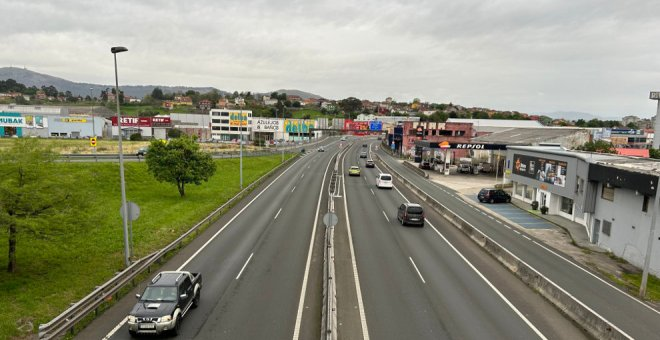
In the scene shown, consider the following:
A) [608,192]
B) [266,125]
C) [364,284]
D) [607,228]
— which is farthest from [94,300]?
[266,125]

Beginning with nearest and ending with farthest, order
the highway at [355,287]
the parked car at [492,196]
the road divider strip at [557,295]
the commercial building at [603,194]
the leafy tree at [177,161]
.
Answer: the road divider strip at [557,295] → the highway at [355,287] → the commercial building at [603,194] → the leafy tree at [177,161] → the parked car at [492,196]

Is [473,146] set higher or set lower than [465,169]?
higher

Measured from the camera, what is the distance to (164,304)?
13.5 m

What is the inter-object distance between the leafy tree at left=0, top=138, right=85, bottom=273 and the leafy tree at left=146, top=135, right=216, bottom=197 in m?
19.0

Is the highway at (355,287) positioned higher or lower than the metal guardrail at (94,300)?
lower

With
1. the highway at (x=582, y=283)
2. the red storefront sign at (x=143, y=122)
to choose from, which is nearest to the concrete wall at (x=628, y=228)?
the highway at (x=582, y=283)

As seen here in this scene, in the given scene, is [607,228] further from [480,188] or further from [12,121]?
[12,121]

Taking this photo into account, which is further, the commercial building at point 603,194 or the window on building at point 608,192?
the window on building at point 608,192

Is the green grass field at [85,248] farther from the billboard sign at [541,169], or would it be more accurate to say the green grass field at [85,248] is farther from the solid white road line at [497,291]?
the billboard sign at [541,169]

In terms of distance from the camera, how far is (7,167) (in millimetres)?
17547

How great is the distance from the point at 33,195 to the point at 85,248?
6.70 metres

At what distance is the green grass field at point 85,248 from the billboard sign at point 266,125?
90.4 metres

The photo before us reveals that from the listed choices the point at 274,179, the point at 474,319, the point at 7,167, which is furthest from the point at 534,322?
the point at 274,179

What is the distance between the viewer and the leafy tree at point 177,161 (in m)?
38.3
